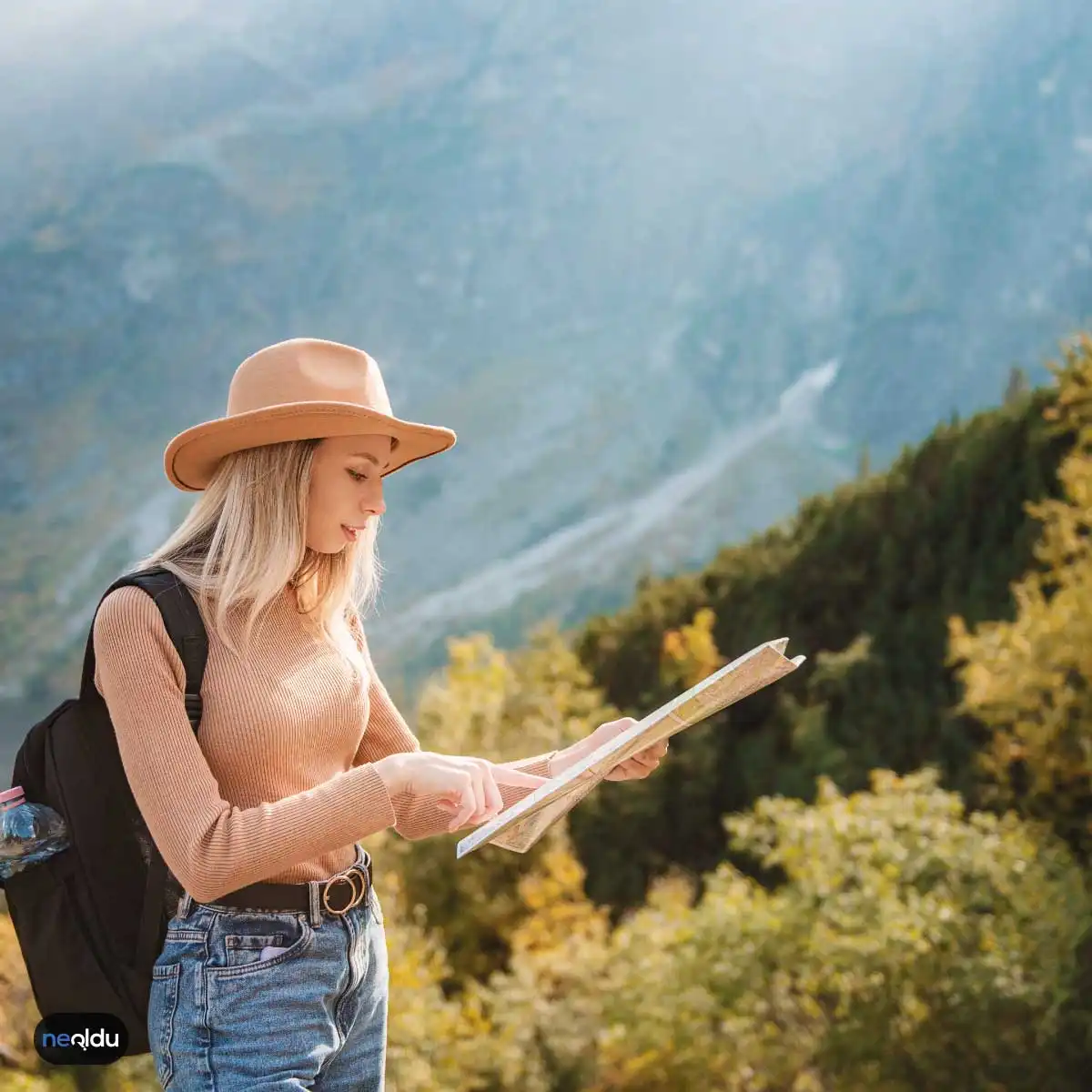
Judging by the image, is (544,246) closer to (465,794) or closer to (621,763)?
(621,763)

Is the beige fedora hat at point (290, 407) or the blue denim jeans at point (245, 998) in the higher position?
the beige fedora hat at point (290, 407)

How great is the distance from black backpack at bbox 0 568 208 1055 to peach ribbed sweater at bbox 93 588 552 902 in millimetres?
27

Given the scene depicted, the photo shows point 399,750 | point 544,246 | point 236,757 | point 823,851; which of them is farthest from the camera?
point 544,246

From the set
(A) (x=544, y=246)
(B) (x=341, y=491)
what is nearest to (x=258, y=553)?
(B) (x=341, y=491)

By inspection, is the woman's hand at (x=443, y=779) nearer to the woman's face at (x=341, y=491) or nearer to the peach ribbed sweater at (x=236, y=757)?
the peach ribbed sweater at (x=236, y=757)

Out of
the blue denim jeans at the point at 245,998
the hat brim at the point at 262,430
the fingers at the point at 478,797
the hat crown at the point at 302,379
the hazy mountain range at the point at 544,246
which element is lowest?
the blue denim jeans at the point at 245,998

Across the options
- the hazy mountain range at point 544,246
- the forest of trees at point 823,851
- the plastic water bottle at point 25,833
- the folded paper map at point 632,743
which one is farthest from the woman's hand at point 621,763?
the hazy mountain range at point 544,246

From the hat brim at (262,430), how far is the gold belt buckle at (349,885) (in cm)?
42

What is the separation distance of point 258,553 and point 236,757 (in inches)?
8.2

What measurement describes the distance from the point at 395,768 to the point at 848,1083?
18.6 ft

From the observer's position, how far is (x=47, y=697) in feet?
Result: 43.3

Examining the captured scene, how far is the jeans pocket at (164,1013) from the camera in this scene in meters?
1.29

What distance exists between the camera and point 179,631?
1.30m

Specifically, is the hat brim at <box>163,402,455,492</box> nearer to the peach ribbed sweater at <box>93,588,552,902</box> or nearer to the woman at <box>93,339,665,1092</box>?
the woman at <box>93,339,665,1092</box>
